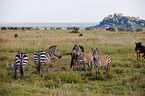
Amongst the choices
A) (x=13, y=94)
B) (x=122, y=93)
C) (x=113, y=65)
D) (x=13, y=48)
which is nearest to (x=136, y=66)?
(x=113, y=65)

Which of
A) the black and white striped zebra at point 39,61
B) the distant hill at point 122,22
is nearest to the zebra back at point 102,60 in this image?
the black and white striped zebra at point 39,61

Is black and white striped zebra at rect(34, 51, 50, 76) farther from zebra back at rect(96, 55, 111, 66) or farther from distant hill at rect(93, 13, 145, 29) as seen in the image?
distant hill at rect(93, 13, 145, 29)

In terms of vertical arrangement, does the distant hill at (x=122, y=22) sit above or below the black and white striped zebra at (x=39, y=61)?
above

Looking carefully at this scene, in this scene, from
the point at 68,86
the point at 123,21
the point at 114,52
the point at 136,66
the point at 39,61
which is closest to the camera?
the point at 68,86

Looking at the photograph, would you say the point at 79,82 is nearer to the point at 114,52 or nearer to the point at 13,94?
the point at 13,94

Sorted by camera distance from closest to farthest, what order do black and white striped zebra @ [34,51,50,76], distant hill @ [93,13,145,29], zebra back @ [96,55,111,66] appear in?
zebra back @ [96,55,111,66]
black and white striped zebra @ [34,51,50,76]
distant hill @ [93,13,145,29]

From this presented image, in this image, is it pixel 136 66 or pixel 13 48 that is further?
pixel 13 48

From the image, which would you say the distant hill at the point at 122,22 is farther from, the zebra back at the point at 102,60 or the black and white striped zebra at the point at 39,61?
the black and white striped zebra at the point at 39,61

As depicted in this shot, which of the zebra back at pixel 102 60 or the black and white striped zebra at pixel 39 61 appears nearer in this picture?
the zebra back at pixel 102 60

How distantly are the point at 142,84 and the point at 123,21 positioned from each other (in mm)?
123608

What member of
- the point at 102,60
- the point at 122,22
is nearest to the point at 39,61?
the point at 102,60

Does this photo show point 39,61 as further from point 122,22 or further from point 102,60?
point 122,22

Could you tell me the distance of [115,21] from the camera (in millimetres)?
125875

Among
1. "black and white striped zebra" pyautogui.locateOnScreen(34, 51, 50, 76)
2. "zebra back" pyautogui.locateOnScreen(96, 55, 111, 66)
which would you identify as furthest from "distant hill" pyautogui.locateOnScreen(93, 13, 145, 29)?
"black and white striped zebra" pyautogui.locateOnScreen(34, 51, 50, 76)
